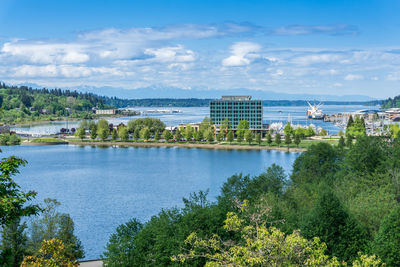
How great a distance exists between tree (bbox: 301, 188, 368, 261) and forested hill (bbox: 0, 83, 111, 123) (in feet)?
243

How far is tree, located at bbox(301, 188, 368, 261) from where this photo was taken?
333 inches

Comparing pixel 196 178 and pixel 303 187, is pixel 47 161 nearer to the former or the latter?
pixel 196 178

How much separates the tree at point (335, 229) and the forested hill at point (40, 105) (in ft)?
243

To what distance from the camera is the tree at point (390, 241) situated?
7336 millimetres

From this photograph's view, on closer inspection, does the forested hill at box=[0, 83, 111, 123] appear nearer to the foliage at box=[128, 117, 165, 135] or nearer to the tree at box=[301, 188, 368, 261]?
the foliage at box=[128, 117, 165, 135]

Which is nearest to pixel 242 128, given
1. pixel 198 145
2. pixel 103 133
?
pixel 198 145

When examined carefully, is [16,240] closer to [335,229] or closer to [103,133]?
[335,229]

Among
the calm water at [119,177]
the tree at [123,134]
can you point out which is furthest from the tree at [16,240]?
the tree at [123,134]

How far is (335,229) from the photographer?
28.7 feet

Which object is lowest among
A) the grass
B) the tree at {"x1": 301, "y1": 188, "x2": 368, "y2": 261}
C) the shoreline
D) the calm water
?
the calm water

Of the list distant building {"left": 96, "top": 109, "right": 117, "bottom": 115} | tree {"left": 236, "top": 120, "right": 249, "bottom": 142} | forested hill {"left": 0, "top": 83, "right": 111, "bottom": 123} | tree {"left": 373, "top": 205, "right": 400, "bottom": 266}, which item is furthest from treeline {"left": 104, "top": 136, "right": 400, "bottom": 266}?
distant building {"left": 96, "top": 109, "right": 117, "bottom": 115}

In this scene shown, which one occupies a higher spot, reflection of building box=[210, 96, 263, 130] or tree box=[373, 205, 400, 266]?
reflection of building box=[210, 96, 263, 130]

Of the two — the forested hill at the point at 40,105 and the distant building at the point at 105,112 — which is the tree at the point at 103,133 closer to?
the forested hill at the point at 40,105

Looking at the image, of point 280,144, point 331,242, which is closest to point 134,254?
point 331,242
